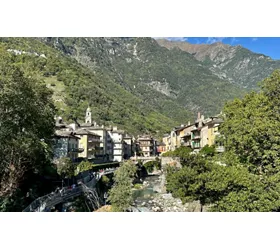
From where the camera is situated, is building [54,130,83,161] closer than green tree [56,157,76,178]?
No

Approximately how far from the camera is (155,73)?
452 feet

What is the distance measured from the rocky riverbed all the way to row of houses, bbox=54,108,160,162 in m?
7.86

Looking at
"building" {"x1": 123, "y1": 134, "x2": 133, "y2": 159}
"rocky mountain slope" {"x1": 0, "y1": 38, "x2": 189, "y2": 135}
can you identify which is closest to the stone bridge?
"building" {"x1": 123, "y1": 134, "x2": 133, "y2": 159}

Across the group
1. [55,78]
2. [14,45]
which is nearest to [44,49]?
[14,45]

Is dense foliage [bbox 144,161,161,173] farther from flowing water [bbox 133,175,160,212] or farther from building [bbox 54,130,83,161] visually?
building [bbox 54,130,83,161]

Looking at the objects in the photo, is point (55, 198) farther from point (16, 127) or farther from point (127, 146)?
point (127, 146)

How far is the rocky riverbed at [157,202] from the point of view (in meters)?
16.6

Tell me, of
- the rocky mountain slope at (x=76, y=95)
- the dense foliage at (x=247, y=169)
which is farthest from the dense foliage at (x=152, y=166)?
the dense foliage at (x=247, y=169)

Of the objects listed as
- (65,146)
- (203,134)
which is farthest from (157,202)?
(203,134)

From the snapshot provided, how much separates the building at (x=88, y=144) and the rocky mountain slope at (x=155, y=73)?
5707 cm

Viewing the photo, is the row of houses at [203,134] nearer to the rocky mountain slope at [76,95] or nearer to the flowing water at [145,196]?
the flowing water at [145,196]

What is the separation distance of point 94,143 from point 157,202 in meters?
16.4

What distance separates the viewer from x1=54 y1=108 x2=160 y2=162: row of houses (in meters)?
28.4

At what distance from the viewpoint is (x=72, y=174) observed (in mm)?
21656
